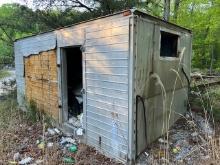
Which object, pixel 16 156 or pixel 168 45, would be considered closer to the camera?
pixel 16 156

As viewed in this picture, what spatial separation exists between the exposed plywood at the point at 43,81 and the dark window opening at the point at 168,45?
2411mm

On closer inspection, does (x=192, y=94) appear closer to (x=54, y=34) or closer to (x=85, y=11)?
(x=54, y=34)

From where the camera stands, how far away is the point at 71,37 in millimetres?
4773

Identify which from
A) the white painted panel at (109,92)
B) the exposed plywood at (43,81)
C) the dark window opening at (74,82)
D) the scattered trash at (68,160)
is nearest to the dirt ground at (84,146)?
the scattered trash at (68,160)

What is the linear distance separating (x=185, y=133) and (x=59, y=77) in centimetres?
299

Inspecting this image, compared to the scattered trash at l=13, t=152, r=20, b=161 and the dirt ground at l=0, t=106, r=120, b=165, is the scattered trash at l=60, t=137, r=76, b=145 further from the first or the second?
the scattered trash at l=13, t=152, r=20, b=161

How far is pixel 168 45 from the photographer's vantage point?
496cm

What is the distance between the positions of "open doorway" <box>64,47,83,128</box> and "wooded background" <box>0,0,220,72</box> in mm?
2731

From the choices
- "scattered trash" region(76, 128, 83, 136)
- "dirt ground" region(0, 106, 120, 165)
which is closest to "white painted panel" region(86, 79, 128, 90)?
"scattered trash" region(76, 128, 83, 136)

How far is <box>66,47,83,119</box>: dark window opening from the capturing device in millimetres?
5870

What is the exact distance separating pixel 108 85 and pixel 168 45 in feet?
5.88

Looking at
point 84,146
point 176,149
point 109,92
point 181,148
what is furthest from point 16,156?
point 181,148

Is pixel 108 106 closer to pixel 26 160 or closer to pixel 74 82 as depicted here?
pixel 26 160

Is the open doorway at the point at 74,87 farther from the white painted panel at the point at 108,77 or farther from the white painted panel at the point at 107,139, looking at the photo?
the white painted panel at the point at 108,77
